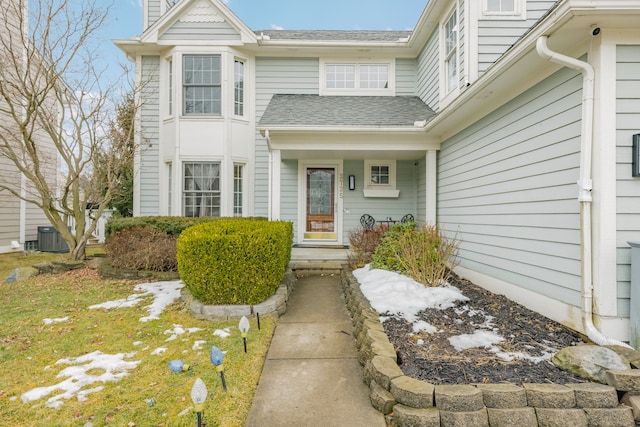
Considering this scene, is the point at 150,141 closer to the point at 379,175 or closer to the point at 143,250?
the point at 143,250

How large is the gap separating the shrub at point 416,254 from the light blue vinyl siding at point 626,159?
78.5 inches

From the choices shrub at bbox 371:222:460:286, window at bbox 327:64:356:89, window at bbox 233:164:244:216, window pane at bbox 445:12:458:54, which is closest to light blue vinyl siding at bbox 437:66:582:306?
shrub at bbox 371:222:460:286

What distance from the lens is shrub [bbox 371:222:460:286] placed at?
15.0 ft

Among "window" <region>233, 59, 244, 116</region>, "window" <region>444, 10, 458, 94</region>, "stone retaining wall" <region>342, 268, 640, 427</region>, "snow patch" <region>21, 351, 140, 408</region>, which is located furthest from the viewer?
"window" <region>233, 59, 244, 116</region>

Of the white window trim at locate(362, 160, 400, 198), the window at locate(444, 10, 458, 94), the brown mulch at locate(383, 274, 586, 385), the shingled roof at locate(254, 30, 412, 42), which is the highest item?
the shingled roof at locate(254, 30, 412, 42)

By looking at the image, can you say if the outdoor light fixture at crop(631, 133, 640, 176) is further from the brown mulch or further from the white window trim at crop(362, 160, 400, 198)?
the white window trim at crop(362, 160, 400, 198)

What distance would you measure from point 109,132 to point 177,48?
9.30 ft

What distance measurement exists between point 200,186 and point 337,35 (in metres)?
5.89

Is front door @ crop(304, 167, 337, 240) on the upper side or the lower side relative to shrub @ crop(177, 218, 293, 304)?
upper

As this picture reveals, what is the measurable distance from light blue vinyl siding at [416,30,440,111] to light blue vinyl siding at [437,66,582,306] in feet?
7.62

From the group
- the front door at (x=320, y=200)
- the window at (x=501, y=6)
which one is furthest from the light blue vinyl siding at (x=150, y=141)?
the window at (x=501, y=6)

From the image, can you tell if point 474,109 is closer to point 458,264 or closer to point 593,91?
point 593,91

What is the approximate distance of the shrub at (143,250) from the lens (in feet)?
21.5

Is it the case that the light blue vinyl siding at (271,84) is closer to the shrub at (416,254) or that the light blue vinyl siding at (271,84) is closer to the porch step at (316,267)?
the porch step at (316,267)
